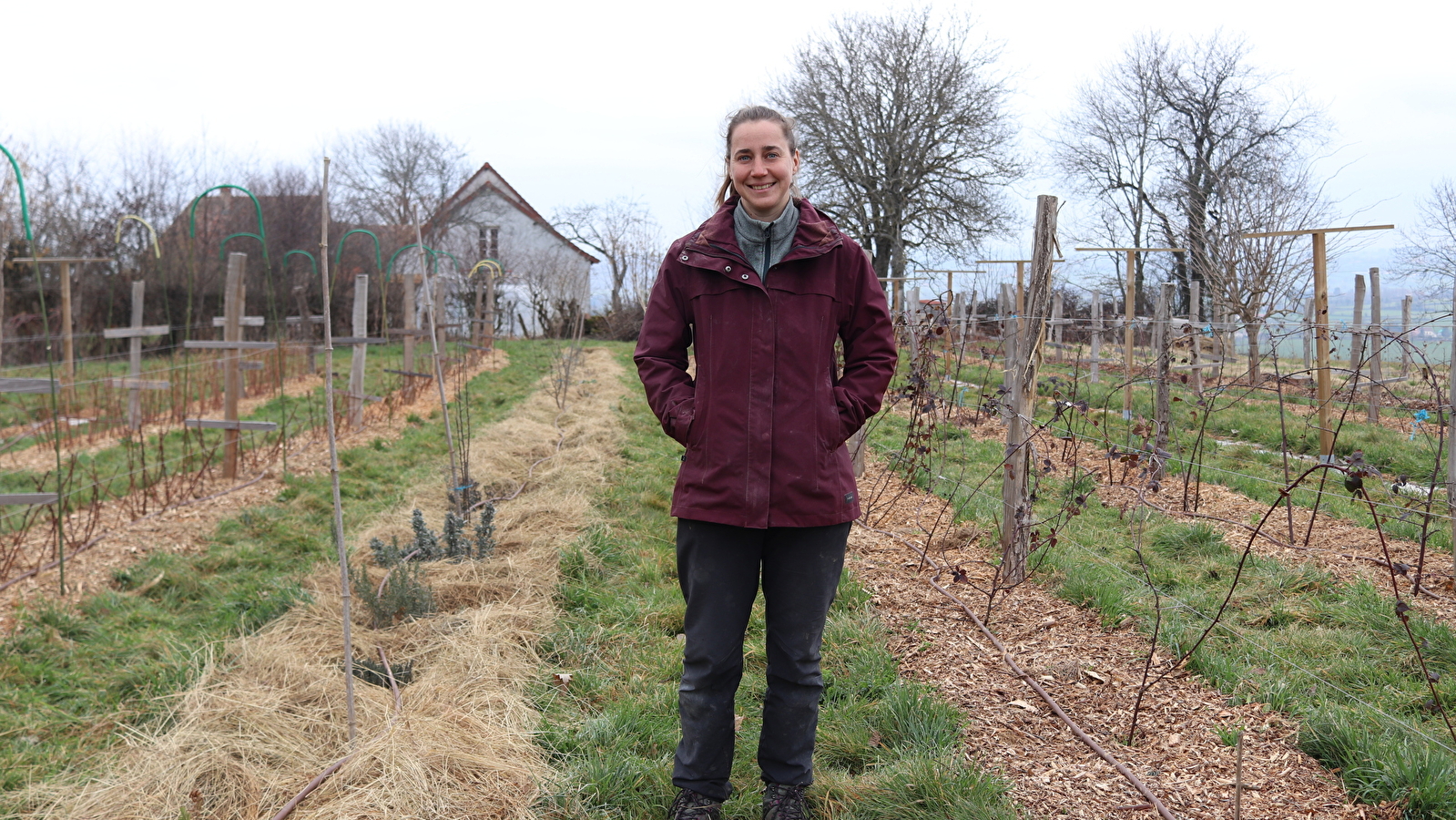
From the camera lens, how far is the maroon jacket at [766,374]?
7.02 ft

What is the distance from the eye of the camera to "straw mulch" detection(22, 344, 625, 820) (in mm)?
2500

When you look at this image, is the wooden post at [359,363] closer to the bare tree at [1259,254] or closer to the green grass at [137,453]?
the green grass at [137,453]

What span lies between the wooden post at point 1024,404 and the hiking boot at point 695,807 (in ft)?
6.98

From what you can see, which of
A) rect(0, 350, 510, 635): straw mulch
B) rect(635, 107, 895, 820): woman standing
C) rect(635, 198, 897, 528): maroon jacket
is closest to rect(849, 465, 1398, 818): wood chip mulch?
rect(635, 107, 895, 820): woman standing

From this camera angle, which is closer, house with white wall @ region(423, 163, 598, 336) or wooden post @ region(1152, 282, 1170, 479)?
wooden post @ region(1152, 282, 1170, 479)

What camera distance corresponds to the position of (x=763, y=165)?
2.20 m

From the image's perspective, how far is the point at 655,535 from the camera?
5.38m

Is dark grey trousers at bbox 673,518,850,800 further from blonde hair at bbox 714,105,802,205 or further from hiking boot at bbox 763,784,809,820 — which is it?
blonde hair at bbox 714,105,802,205

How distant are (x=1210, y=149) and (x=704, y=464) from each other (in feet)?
94.2

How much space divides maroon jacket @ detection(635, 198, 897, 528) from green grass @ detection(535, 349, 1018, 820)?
0.81 m

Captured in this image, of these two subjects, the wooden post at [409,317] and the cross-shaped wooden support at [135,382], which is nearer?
the cross-shaped wooden support at [135,382]

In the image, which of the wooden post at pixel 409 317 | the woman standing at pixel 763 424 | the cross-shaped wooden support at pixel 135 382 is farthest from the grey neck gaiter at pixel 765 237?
the wooden post at pixel 409 317

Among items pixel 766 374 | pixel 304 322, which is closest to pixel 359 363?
pixel 304 322

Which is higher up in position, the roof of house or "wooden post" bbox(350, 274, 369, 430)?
the roof of house
